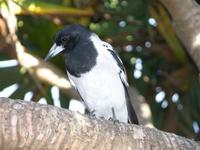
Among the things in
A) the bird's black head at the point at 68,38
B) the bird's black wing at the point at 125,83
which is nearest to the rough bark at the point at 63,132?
the bird's black wing at the point at 125,83

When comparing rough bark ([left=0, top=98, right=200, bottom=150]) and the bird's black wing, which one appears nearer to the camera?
rough bark ([left=0, top=98, right=200, bottom=150])

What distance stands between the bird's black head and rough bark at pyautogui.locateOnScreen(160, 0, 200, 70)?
51 cm

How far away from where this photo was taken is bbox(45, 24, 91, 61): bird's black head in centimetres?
327

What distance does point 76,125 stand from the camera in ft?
6.95

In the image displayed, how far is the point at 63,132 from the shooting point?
6.83 ft

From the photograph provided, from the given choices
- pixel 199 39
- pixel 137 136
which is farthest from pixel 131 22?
pixel 137 136

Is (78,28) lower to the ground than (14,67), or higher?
higher

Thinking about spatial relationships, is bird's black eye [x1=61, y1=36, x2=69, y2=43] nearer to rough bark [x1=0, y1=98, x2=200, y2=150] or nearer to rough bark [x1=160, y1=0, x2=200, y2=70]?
rough bark [x1=160, y1=0, x2=200, y2=70]

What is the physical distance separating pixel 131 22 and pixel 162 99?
0.57 m

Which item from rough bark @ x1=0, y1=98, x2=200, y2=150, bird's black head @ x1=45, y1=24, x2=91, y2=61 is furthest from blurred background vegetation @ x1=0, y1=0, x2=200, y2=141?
rough bark @ x1=0, y1=98, x2=200, y2=150

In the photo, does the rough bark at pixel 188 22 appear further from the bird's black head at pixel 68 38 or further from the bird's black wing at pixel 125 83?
the bird's black head at pixel 68 38

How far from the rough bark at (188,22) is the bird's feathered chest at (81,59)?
46 centimetres

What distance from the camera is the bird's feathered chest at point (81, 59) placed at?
10.2 ft

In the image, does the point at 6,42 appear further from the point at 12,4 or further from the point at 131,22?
the point at 131,22
